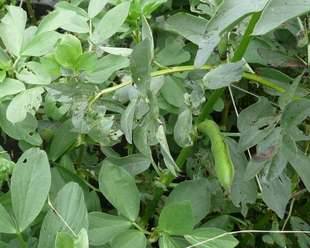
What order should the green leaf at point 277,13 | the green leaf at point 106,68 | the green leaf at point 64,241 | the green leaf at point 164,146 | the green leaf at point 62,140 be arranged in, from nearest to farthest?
the green leaf at point 277,13 < the green leaf at point 64,241 < the green leaf at point 164,146 < the green leaf at point 106,68 < the green leaf at point 62,140

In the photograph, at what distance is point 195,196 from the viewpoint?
99 cm

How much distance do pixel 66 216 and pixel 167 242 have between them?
0.13m

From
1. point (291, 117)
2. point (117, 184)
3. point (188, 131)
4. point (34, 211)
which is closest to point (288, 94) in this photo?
point (291, 117)

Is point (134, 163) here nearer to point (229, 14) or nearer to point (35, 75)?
point (35, 75)

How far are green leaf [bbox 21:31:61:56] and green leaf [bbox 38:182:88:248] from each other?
0.20m

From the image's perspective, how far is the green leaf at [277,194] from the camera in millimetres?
953

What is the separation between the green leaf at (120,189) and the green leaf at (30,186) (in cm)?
9

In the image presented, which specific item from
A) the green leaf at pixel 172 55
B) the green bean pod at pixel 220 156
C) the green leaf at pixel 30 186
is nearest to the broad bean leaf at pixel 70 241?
the green leaf at pixel 30 186

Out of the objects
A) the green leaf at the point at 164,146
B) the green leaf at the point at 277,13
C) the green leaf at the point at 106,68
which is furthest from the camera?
the green leaf at the point at 106,68

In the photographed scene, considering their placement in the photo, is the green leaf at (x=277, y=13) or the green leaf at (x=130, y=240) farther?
the green leaf at (x=130, y=240)

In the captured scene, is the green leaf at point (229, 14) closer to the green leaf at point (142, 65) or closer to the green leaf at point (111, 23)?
the green leaf at point (142, 65)

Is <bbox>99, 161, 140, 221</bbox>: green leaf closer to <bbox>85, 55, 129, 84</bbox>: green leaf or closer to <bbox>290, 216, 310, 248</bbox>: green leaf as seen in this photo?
<bbox>85, 55, 129, 84</bbox>: green leaf

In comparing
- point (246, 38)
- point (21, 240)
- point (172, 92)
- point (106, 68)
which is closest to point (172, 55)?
point (172, 92)

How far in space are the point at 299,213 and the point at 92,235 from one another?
1.68ft
